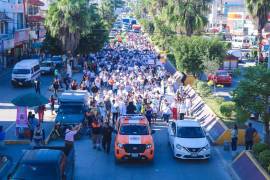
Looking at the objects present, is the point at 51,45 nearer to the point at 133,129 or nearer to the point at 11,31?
the point at 11,31

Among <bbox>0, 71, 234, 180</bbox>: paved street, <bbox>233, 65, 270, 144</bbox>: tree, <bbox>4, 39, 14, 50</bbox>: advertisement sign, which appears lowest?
<bbox>0, 71, 234, 180</bbox>: paved street

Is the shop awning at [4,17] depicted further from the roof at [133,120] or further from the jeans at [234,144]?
the jeans at [234,144]

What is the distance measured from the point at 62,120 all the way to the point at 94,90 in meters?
10.8

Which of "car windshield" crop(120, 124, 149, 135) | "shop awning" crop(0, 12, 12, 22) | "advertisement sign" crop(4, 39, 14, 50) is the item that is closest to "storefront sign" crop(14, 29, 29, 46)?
"advertisement sign" crop(4, 39, 14, 50)

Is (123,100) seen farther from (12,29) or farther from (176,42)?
(12,29)

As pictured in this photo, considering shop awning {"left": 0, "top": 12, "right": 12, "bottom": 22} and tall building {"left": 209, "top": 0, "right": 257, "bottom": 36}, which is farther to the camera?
tall building {"left": 209, "top": 0, "right": 257, "bottom": 36}

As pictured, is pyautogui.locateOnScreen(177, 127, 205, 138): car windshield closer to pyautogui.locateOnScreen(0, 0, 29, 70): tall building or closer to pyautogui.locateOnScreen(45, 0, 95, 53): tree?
pyautogui.locateOnScreen(0, 0, 29, 70): tall building

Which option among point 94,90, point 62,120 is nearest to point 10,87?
point 94,90

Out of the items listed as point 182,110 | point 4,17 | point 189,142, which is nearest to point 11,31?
point 4,17

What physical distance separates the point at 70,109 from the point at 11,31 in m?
32.6

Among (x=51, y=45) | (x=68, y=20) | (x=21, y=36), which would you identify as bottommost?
(x=51, y=45)

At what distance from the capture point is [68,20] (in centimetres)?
5294

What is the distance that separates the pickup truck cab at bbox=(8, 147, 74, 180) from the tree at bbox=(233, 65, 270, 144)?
7.20 meters

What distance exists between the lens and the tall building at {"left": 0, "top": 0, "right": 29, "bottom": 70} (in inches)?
2083
